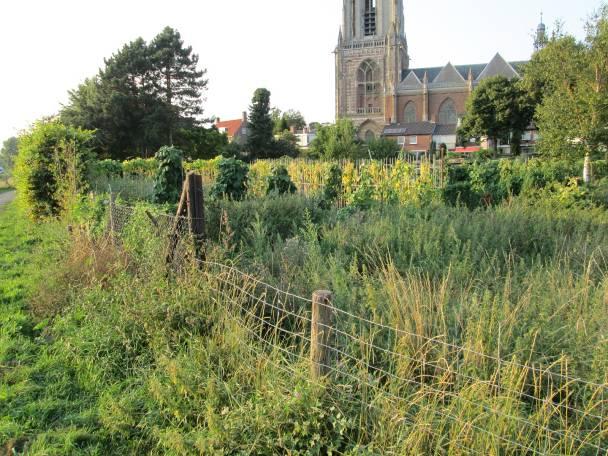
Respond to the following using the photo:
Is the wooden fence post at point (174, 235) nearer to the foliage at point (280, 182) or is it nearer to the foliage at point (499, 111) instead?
the foliage at point (280, 182)

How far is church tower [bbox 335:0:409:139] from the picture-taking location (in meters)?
73.6

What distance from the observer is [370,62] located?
7562 cm

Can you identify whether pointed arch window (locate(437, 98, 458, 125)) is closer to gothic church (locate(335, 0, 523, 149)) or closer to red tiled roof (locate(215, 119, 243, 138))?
gothic church (locate(335, 0, 523, 149))

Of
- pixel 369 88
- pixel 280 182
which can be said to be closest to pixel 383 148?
pixel 369 88

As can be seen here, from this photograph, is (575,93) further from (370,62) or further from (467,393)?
(370,62)

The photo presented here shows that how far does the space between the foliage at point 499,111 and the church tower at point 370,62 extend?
23.3 meters

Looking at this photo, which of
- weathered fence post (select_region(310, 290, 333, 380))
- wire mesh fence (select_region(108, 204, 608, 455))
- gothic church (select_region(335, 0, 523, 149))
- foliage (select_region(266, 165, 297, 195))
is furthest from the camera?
gothic church (select_region(335, 0, 523, 149))

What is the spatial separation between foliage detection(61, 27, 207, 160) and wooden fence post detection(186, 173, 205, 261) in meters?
37.5

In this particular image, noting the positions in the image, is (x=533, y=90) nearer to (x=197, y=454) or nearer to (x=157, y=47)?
(x=157, y=47)

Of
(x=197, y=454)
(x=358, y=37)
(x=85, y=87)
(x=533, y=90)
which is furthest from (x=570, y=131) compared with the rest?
(x=358, y=37)

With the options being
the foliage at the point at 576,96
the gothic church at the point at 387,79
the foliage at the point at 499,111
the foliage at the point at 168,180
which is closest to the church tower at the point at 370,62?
the gothic church at the point at 387,79

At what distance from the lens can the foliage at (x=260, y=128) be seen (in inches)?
2024

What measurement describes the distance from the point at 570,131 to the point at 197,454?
1728cm

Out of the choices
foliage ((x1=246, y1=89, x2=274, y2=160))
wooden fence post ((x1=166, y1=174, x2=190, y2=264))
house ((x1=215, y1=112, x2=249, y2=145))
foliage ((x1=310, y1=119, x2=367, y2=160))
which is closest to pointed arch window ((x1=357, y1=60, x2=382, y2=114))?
house ((x1=215, y1=112, x2=249, y2=145))
